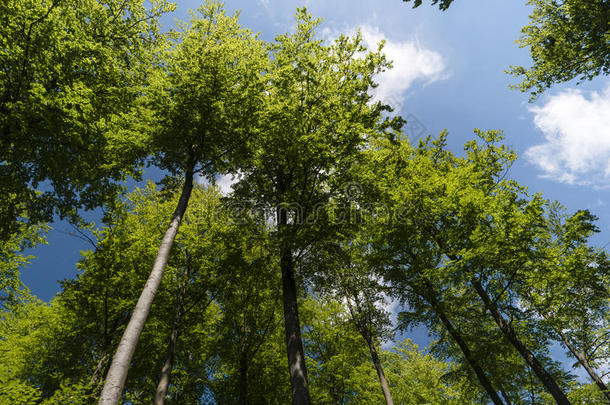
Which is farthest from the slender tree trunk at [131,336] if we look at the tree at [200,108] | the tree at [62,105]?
the tree at [62,105]

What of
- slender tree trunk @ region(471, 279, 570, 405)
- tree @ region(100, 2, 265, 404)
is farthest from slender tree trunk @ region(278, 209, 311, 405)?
slender tree trunk @ region(471, 279, 570, 405)

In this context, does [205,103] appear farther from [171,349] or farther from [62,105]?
[171,349]

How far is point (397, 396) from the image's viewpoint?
18.6 meters

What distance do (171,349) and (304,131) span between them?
32.9 ft

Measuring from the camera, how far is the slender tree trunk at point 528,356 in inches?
372

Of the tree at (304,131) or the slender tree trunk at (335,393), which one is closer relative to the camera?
the tree at (304,131)

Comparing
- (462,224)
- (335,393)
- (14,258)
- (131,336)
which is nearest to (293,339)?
(131,336)

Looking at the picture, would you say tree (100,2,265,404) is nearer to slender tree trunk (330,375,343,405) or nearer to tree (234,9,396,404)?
tree (234,9,396,404)

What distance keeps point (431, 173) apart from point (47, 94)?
14.6 m

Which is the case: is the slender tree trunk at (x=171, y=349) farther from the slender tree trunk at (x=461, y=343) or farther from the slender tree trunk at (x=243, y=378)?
the slender tree trunk at (x=461, y=343)

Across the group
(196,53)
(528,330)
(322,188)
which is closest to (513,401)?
(528,330)

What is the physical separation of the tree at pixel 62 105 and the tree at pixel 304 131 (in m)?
4.46

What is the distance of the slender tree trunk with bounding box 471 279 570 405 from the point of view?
31.0 feet

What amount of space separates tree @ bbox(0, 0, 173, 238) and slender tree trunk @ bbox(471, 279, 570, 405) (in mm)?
14244
